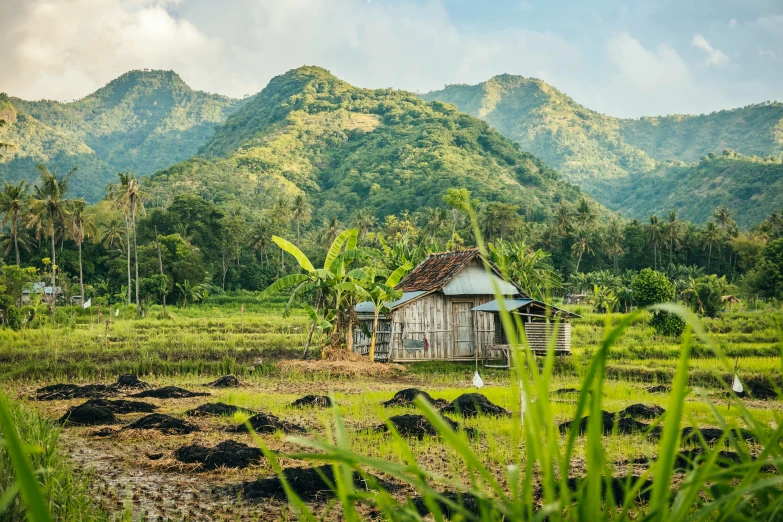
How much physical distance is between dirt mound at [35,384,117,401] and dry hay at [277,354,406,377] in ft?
16.4

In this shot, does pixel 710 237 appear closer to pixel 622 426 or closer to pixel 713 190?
pixel 713 190

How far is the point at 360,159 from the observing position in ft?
425

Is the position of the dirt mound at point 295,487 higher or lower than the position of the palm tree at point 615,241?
lower

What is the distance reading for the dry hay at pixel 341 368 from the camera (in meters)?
18.2

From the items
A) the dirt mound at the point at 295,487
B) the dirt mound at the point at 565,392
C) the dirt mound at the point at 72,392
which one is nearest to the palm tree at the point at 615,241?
the dirt mound at the point at 565,392

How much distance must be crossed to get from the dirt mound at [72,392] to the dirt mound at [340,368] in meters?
5.00

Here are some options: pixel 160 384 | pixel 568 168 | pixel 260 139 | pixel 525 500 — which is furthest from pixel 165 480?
pixel 568 168

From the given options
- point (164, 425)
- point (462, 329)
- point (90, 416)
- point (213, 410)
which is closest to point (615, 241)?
point (462, 329)

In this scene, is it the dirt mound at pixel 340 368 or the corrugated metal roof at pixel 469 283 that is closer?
the dirt mound at pixel 340 368

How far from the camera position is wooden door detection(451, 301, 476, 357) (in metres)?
22.6

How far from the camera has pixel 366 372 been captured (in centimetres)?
1847

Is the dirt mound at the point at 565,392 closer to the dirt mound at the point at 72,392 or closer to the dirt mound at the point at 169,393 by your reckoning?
the dirt mound at the point at 169,393

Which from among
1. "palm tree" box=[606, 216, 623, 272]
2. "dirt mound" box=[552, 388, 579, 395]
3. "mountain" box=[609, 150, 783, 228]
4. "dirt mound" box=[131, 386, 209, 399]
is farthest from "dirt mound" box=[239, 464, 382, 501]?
"mountain" box=[609, 150, 783, 228]

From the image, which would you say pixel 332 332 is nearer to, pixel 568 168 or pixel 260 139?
Result: pixel 260 139
